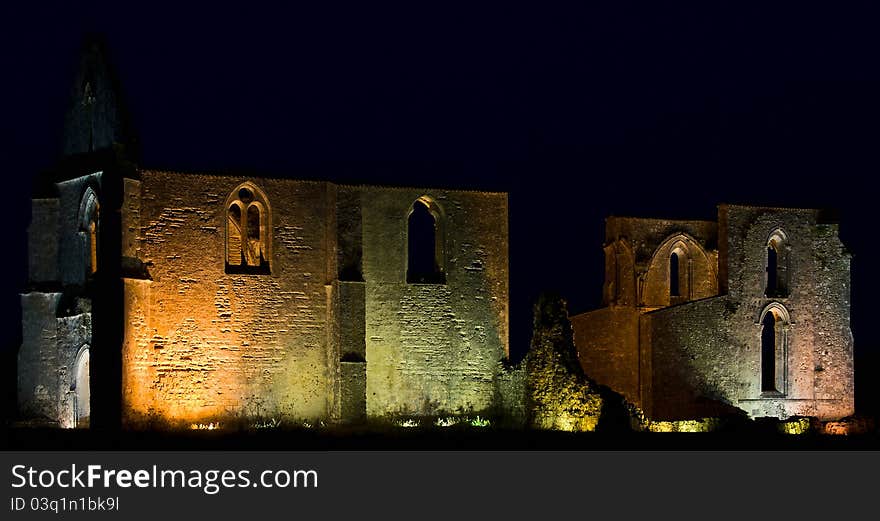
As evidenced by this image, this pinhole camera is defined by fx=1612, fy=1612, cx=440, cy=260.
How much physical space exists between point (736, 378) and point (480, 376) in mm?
7449

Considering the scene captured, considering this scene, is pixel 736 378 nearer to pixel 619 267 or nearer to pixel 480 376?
pixel 619 267

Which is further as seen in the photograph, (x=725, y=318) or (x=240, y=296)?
(x=725, y=318)

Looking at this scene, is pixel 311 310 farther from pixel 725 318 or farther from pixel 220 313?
pixel 725 318

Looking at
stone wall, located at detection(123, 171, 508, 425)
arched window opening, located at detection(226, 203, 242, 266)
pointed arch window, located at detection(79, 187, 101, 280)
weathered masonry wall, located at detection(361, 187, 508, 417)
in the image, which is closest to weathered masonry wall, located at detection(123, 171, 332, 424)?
stone wall, located at detection(123, 171, 508, 425)

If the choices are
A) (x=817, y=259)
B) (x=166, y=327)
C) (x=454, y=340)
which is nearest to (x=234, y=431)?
(x=166, y=327)

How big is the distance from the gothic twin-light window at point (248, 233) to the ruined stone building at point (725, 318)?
10.4m

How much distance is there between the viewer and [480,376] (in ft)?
132

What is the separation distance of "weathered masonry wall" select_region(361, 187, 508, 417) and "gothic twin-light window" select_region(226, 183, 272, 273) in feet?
8.02

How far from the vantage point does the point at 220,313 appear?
3797 centimetres

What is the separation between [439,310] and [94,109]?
9.65 meters

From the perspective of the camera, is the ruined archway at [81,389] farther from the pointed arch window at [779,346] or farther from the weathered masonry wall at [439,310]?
the pointed arch window at [779,346]

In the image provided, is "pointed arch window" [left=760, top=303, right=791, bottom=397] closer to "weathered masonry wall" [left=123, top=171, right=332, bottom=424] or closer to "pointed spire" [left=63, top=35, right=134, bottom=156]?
"weathered masonry wall" [left=123, top=171, right=332, bottom=424]

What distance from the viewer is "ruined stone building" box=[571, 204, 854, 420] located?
140 ft

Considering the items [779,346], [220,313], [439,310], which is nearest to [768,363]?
[779,346]
